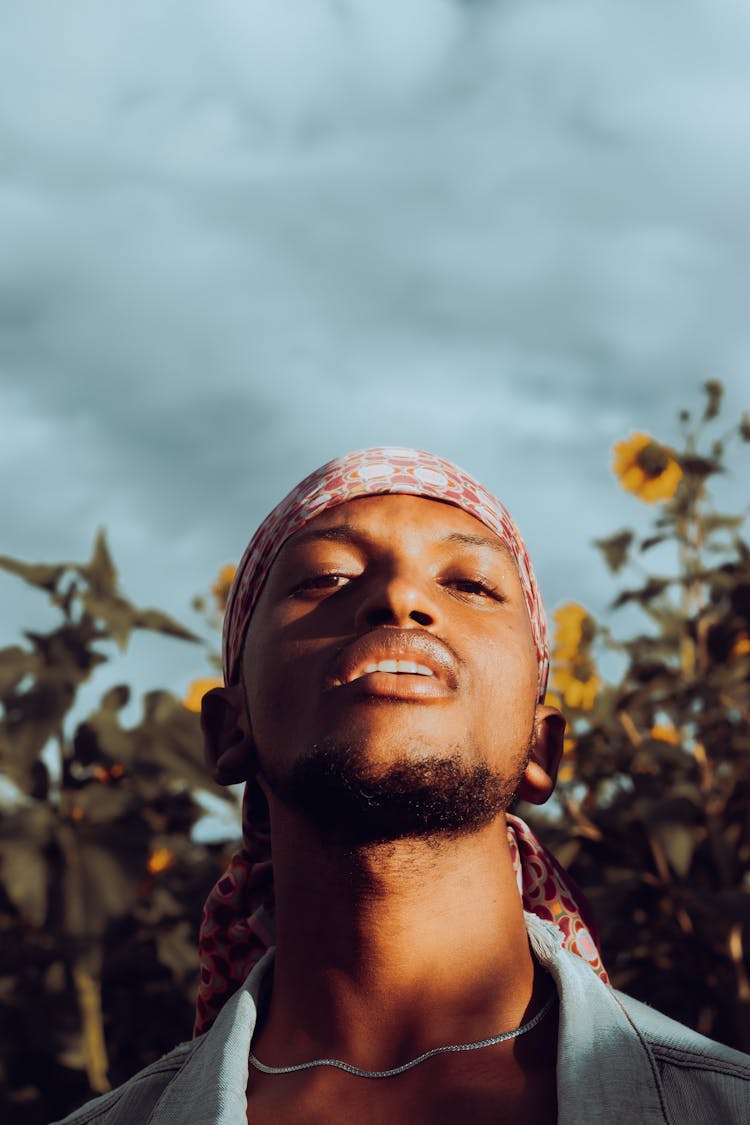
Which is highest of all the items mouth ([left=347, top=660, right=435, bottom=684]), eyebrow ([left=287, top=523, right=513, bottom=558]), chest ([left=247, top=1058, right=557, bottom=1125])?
eyebrow ([left=287, top=523, right=513, bottom=558])

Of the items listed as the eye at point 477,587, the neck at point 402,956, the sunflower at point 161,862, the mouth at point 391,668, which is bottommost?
the neck at point 402,956

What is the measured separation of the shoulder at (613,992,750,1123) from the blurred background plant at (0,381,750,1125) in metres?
1.30

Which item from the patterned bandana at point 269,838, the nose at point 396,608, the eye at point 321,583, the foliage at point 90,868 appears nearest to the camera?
the nose at point 396,608

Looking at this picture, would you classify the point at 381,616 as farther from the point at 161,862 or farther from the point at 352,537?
the point at 161,862

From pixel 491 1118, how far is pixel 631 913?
194 centimetres

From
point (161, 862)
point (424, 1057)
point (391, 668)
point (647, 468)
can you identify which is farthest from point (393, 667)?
point (647, 468)

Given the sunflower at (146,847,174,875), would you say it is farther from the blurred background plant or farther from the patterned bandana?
the patterned bandana

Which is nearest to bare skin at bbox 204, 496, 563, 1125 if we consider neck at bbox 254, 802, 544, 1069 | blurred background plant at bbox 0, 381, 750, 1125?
neck at bbox 254, 802, 544, 1069

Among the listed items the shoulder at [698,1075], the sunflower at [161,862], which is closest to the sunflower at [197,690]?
the sunflower at [161,862]

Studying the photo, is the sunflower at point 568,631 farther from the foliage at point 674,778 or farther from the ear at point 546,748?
the ear at point 546,748

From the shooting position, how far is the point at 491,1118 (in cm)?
162

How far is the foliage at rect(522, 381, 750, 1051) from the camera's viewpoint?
330 cm

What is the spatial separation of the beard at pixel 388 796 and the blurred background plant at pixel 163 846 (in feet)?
4.36

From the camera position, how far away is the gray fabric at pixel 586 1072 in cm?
156
